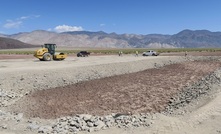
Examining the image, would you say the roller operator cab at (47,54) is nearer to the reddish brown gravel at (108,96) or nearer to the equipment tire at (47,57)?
the equipment tire at (47,57)

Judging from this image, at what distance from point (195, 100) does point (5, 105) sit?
18.0m

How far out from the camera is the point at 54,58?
5475 cm

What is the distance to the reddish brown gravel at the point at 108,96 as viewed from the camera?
91.0ft

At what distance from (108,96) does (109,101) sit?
1.59 meters

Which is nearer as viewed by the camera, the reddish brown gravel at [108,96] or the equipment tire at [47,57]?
the reddish brown gravel at [108,96]

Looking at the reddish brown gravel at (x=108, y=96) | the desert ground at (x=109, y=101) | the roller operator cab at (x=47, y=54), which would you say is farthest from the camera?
the roller operator cab at (x=47, y=54)

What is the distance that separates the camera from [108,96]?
31766 millimetres

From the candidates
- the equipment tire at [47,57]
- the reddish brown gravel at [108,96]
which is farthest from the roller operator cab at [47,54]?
the reddish brown gravel at [108,96]

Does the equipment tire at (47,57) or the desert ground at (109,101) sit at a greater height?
the equipment tire at (47,57)

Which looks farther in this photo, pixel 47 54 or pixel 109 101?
pixel 47 54

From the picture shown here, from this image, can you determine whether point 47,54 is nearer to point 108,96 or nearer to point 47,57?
point 47,57

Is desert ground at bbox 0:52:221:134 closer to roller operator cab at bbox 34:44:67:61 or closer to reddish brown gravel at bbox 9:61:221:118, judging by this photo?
reddish brown gravel at bbox 9:61:221:118

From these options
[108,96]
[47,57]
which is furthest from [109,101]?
[47,57]

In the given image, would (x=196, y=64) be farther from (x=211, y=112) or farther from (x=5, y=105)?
(x=5, y=105)
